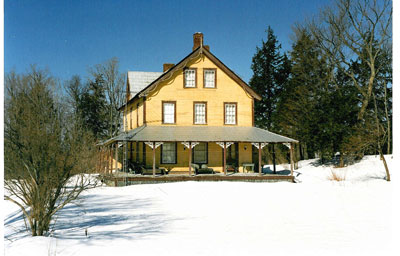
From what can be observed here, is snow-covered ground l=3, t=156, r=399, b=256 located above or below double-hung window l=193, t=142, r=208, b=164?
below

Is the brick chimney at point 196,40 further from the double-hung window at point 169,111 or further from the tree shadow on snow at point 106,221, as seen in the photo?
the tree shadow on snow at point 106,221

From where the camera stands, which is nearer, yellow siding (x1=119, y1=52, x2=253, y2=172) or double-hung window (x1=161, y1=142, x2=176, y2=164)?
double-hung window (x1=161, y1=142, x2=176, y2=164)

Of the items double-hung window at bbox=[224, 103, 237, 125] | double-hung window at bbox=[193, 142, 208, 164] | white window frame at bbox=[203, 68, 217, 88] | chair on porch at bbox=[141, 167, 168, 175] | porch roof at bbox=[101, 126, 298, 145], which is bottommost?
chair on porch at bbox=[141, 167, 168, 175]

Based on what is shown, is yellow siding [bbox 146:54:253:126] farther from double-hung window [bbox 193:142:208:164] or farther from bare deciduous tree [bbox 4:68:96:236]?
bare deciduous tree [bbox 4:68:96:236]

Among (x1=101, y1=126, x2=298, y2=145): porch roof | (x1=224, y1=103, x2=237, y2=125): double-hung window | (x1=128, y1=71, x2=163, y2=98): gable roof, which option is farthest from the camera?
(x1=128, y1=71, x2=163, y2=98): gable roof

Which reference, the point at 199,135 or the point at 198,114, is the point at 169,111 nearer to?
the point at 198,114

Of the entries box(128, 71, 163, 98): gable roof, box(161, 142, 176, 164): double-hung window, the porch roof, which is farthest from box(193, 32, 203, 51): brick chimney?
box(161, 142, 176, 164): double-hung window

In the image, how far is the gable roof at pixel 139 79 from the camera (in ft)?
104

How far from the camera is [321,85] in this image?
1464 inches

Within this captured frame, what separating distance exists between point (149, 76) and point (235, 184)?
14.0 metres

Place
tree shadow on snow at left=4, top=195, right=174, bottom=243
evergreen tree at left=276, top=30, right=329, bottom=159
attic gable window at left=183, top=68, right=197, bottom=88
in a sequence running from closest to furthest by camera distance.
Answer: tree shadow on snow at left=4, top=195, right=174, bottom=243 → attic gable window at left=183, top=68, right=197, bottom=88 → evergreen tree at left=276, top=30, right=329, bottom=159

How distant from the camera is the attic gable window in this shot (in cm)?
2645

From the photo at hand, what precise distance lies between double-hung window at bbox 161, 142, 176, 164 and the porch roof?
115cm

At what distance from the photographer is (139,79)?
32406 mm
